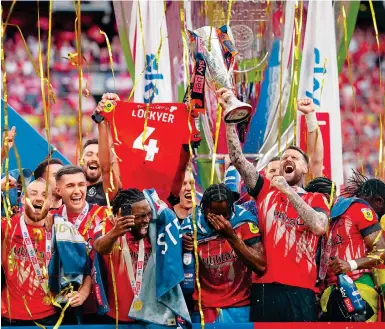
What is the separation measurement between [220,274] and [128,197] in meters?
0.59

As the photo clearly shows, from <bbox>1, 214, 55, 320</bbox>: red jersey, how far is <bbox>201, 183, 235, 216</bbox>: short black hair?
2.83 ft

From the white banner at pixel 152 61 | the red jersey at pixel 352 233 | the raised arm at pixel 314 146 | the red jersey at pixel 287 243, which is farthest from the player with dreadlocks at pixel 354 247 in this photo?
the white banner at pixel 152 61

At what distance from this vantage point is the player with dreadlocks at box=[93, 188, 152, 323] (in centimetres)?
538

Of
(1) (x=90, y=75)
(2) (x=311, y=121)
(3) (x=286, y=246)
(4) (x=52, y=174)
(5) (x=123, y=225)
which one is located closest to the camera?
(5) (x=123, y=225)

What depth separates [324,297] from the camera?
5.62 m

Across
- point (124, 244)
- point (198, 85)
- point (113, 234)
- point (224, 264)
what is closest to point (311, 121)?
point (198, 85)

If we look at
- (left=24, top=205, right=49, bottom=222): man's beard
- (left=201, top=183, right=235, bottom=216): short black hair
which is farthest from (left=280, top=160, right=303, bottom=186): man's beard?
(left=24, top=205, right=49, bottom=222): man's beard

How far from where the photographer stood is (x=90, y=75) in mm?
14148

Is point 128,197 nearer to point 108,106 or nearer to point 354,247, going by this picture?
point 108,106

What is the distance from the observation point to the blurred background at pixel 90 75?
43.9 feet

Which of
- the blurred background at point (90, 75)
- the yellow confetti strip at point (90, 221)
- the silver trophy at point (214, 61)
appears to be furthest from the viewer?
the blurred background at point (90, 75)

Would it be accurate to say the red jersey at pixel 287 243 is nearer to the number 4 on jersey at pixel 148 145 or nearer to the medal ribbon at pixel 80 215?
the number 4 on jersey at pixel 148 145

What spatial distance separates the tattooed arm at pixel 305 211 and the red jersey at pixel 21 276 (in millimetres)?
1233

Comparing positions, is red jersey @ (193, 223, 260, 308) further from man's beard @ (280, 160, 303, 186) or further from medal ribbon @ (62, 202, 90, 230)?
medal ribbon @ (62, 202, 90, 230)
